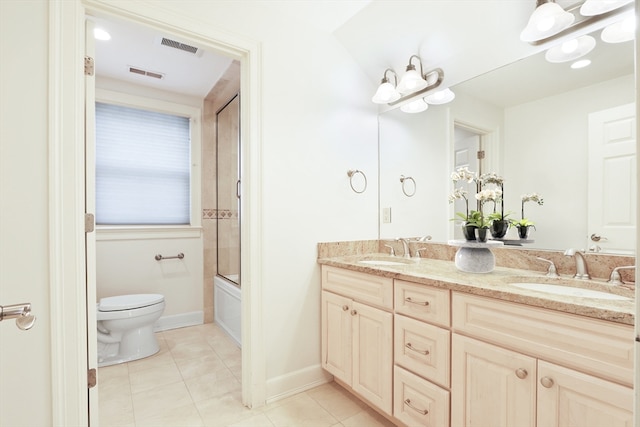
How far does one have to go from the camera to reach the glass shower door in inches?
117

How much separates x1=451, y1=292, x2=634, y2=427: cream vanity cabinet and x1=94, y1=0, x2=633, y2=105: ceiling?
1102mm

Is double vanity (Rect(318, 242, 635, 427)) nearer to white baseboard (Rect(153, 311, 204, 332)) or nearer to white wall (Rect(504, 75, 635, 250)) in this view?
white wall (Rect(504, 75, 635, 250))

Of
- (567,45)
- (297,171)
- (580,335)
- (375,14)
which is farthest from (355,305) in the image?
(375,14)

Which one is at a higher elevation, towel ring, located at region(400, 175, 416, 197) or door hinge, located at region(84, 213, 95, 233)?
towel ring, located at region(400, 175, 416, 197)

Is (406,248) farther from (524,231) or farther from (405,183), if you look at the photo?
(524,231)

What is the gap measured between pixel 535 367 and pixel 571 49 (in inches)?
54.8

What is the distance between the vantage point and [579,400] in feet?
2.99

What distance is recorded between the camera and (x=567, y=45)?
142cm

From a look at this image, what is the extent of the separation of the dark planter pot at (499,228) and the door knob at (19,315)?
185cm

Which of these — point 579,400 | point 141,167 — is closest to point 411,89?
point 579,400

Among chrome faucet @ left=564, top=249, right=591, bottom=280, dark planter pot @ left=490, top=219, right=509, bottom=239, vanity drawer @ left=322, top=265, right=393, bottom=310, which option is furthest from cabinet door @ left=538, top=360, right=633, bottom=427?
dark planter pot @ left=490, top=219, right=509, bottom=239

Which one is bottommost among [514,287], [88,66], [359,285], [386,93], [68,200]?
[359,285]

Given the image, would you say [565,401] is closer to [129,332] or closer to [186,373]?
[186,373]

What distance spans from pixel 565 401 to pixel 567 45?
1487 millimetres
